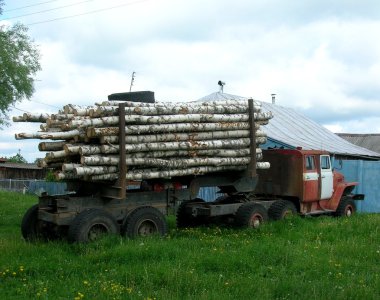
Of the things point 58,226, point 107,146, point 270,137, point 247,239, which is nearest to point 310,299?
point 247,239

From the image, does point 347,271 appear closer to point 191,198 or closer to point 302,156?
point 191,198

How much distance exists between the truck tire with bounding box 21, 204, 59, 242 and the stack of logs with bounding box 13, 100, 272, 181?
124cm

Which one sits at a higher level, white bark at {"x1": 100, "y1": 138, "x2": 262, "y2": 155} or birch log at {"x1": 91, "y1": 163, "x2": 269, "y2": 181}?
white bark at {"x1": 100, "y1": 138, "x2": 262, "y2": 155}

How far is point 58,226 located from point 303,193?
6922mm

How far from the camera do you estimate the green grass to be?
7656mm

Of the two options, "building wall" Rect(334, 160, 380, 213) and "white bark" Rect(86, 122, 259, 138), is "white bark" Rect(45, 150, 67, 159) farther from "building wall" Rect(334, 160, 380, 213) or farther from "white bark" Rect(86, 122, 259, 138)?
"building wall" Rect(334, 160, 380, 213)

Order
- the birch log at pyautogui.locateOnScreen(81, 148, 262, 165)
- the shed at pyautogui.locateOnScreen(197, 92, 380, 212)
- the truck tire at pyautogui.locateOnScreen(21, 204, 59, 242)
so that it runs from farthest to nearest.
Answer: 1. the shed at pyautogui.locateOnScreen(197, 92, 380, 212)
2. the truck tire at pyautogui.locateOnScreen(21, 204, 59, 242)
3. the birch log at pyautogui.locateOnScreen(81, 148, 262, 165)

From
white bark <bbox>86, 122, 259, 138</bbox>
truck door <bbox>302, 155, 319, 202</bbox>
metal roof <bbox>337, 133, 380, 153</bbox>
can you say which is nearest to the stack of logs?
white bark <bbox>86, 122, 259, 138</bbox>

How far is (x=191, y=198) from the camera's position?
13719mm

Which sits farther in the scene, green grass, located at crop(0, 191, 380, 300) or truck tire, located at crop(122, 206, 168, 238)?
truck tire, located at crop(122, 206, 168, 238)

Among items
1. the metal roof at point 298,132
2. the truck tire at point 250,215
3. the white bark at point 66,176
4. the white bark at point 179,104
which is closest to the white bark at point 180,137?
the white bark at point 179,104

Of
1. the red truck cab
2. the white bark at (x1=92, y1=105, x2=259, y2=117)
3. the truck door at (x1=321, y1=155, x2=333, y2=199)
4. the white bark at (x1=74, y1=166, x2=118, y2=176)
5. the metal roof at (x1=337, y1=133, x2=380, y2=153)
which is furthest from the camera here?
the metal roof at (x1=337, y1=133, x2=380, y2=153)

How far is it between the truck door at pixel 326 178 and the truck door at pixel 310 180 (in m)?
0.31

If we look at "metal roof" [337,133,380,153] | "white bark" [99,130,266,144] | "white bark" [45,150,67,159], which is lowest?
"white bark" [45,150,67,159]
